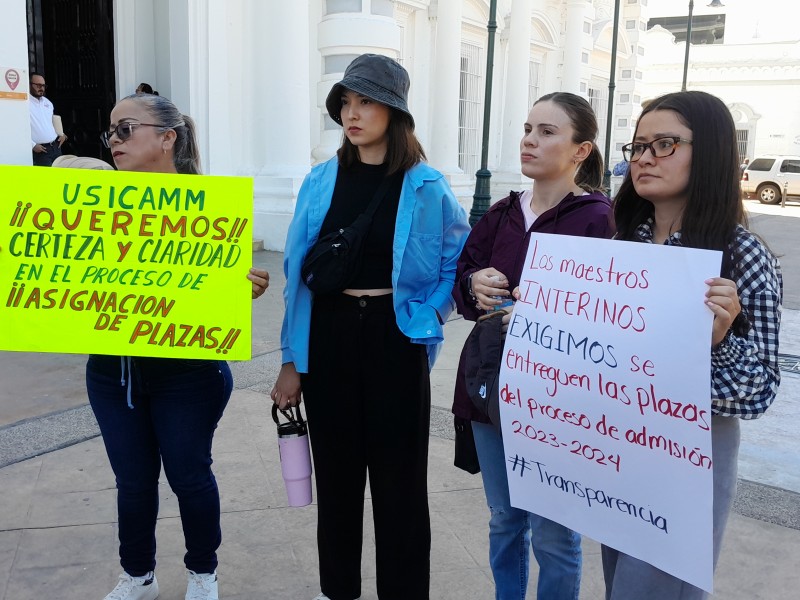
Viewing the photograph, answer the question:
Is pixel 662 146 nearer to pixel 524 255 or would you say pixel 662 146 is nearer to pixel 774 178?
pixel 524 255

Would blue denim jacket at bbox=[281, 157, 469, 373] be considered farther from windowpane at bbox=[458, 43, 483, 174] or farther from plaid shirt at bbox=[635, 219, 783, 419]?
windowpane at bbox=[458, 43, 483, 174]

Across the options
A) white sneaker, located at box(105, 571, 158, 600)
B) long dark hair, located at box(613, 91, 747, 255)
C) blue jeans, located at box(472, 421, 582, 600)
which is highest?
long dark hair, located at box(613, 91, 747, 255)

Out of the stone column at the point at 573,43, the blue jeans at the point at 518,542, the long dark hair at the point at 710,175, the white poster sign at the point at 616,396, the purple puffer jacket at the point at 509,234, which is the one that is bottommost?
the blue jeans at the point at 518,542

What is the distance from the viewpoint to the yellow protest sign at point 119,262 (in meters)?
2.40

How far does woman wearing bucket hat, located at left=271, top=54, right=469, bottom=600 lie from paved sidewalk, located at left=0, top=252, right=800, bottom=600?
1.52 feet

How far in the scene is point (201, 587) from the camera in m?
2.71

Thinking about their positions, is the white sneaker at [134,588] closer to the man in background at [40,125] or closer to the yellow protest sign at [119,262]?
the yellow protest sign at [119,262]

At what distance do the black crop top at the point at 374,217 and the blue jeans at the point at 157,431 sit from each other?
0.62 metres

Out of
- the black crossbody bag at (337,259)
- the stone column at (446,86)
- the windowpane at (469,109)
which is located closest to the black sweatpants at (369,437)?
the black crossbody bag at (337,259)

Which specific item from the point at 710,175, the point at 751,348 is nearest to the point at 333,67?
the point at 710,175

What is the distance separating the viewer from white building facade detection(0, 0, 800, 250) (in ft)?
31.7

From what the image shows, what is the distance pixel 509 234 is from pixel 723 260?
0.70 metres

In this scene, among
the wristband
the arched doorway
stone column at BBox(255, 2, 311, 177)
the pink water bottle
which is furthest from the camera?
stone column at BBox(255, 2, 311, 177)

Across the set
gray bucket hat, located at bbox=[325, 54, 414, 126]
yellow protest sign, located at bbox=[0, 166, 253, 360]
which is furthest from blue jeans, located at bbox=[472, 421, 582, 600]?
gray bucket hat, located at bbox=[325, 54, 414, 126]
